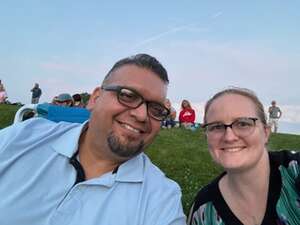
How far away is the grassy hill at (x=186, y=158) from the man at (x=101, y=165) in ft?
11.2

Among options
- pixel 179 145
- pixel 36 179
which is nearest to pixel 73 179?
pixel 36 179

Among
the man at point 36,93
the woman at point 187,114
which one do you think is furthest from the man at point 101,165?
the man at point 36,93

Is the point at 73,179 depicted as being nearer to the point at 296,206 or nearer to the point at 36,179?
the point at 36,179

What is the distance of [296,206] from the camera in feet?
10.2

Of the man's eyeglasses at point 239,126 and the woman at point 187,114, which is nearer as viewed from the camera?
the man's eyeglasses at point 239,126

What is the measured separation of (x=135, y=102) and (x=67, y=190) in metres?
0.68

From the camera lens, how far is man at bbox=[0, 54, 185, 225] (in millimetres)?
2602

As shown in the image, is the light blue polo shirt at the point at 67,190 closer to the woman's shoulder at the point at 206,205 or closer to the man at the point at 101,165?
the man at the point at 101,165

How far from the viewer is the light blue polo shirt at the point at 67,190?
258 cm

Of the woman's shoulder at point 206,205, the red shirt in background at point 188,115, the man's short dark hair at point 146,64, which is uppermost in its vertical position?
the man's short dark hair at point 146,64

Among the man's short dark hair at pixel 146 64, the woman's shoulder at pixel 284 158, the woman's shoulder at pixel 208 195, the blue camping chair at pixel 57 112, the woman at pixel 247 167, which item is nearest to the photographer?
the man's short dark hair at pixel 146 64

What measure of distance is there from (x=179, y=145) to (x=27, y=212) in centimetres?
906

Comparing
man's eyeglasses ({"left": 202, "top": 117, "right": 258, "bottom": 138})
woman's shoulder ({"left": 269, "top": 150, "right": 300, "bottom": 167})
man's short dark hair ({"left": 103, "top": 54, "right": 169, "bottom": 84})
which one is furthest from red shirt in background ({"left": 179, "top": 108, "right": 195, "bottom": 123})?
man's short dark hair ({"left": 103, "top": 54, "right": 169, "bottom": 84})

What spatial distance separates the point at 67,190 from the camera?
2.69 metres
